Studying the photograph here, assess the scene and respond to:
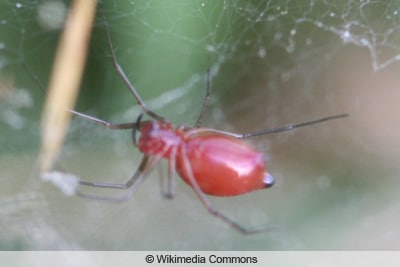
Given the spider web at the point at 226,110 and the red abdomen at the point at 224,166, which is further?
the spider web at the point at 226,110

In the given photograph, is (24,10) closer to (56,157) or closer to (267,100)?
(56,157)

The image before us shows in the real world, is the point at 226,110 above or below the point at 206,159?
above

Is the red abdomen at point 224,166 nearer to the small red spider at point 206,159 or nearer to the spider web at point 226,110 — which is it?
the small red spider at point 206,159

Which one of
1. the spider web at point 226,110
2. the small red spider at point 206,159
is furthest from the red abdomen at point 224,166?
the spider web at point 226,110

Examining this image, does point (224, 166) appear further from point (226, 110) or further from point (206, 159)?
point (226, 110)

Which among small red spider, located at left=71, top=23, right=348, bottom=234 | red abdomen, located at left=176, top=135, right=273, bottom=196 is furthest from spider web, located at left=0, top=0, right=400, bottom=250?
red abdomen, located at left=176, top=135, right=273, bottom=196

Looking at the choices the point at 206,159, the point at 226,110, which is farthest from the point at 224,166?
the point at 226,110
